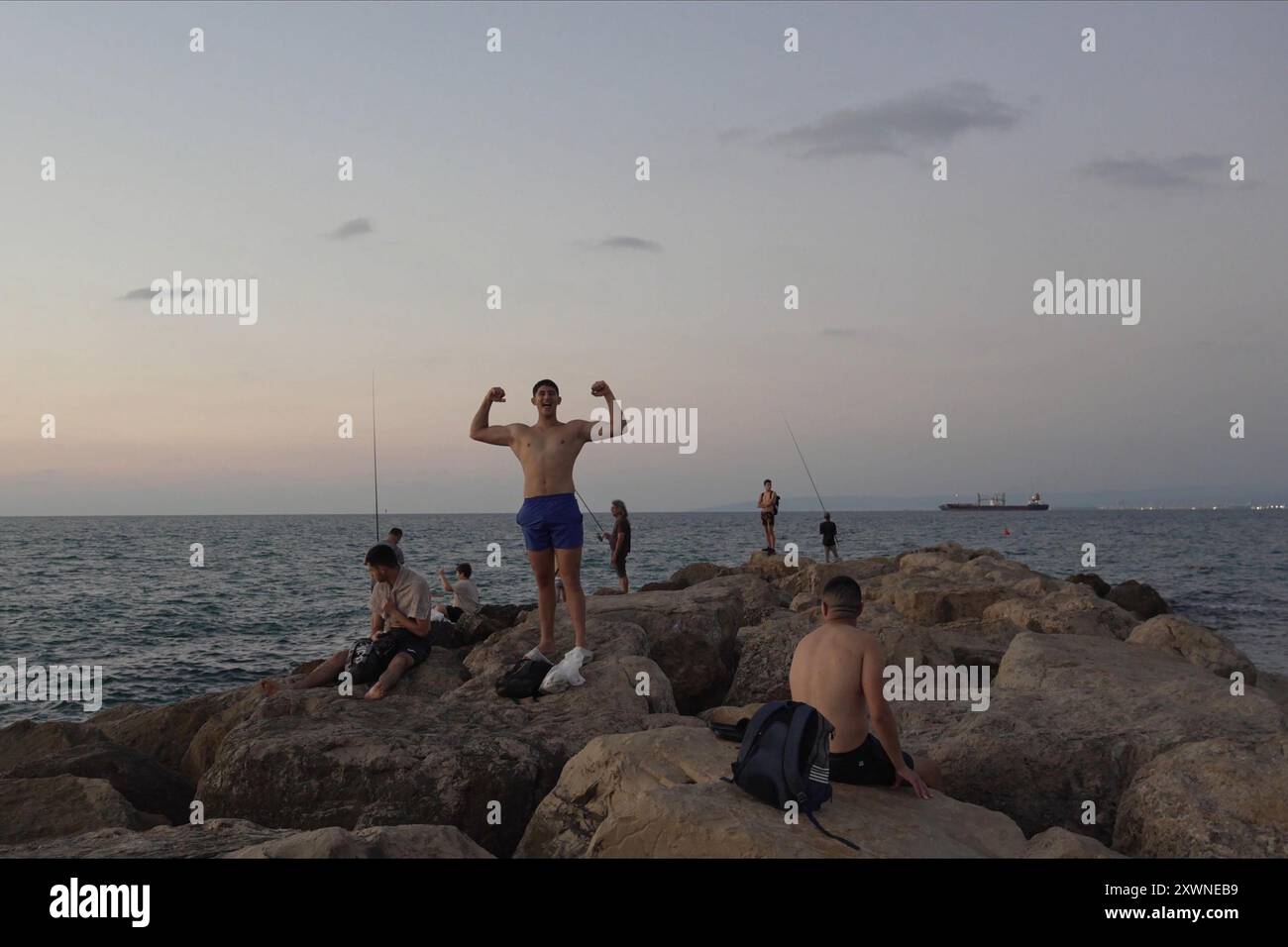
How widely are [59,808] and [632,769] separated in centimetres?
409

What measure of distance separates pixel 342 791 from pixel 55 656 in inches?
793

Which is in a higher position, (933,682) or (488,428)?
(488,428)

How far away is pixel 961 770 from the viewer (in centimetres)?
637

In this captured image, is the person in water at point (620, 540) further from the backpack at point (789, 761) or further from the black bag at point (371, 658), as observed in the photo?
the backpack at point (789, 761)

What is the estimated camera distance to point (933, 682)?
357 inches

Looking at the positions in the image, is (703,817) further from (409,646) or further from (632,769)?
(409,646)

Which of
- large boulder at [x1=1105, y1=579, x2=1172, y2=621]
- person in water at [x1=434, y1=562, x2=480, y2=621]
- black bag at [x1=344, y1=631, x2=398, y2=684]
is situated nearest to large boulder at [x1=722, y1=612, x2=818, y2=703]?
black bag at [x1=344, y1=631, x2=398, y2=684]

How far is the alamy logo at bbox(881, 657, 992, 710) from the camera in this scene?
8.39 m

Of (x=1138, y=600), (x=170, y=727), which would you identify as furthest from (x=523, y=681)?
(x=1138, y=600)

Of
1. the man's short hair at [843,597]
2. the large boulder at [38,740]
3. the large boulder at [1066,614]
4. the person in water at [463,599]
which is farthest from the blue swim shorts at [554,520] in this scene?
the person in water at [463,599]
